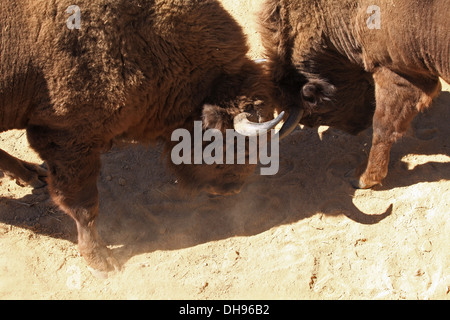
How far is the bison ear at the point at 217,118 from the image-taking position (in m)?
3.54

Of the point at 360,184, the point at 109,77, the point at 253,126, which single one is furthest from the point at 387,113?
the point at 109,77

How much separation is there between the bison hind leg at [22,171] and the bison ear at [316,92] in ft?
8.33

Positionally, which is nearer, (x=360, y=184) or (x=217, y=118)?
(x=217, y=118)

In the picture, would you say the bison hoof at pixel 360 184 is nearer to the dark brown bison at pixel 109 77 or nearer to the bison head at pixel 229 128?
the bison head at pixel 229 128

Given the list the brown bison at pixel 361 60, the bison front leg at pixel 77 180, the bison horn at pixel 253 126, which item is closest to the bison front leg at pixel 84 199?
the bison front leg at pixel 77 180

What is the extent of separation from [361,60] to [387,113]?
1.67 ft

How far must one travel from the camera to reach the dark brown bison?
3252 mm

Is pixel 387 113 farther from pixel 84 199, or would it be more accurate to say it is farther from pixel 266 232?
pixel 84 199

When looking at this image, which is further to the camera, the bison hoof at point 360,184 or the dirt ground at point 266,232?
the bison hoof at point 360,184

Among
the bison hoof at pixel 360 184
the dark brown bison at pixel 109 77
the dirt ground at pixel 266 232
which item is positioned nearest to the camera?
the dark brown bison at pixel 109 77

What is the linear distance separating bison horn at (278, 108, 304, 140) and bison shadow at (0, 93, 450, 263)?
726 millimetres

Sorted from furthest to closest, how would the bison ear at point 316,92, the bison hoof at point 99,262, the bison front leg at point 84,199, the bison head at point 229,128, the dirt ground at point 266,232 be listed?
Result: the bison ear at point 316,92 < the bison hoof at point 99,262 < the dirt ground at point 266,232 < the bison front leg at point 84,199 < the bison head at point 229,128

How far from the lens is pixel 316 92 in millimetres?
4203

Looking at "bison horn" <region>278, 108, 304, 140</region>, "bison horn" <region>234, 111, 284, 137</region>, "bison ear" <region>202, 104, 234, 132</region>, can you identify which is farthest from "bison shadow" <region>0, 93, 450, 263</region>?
"bison horn" <region>234, 111, 284, 137</region>
